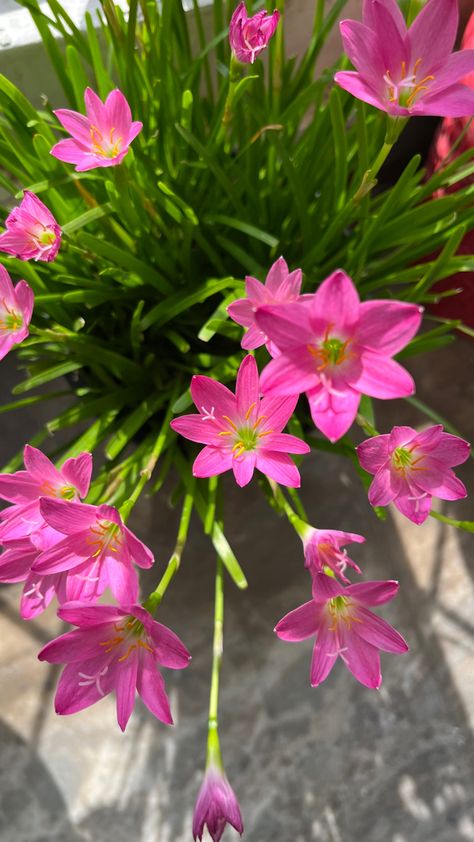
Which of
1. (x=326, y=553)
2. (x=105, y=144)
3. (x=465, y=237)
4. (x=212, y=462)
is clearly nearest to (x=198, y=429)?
(x=212, y=462)

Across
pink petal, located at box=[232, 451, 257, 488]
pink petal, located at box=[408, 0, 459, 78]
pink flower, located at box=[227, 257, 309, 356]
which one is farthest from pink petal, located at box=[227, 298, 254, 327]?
pink petal, located at box=[408, 0, 459, 78]

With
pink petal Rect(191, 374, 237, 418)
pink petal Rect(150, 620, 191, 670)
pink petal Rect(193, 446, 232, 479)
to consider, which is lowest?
pink petal Rect(150, 620, 191, 670)

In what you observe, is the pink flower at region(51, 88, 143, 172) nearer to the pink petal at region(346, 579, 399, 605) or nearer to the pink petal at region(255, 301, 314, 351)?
the pink petal at region(255, 301, 314, 351)

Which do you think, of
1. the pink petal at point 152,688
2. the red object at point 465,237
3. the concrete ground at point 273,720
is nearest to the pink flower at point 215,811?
the pink petal at point 152,688

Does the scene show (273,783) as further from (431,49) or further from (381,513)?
(431,49)

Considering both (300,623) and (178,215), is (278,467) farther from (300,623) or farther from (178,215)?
(178,215)
